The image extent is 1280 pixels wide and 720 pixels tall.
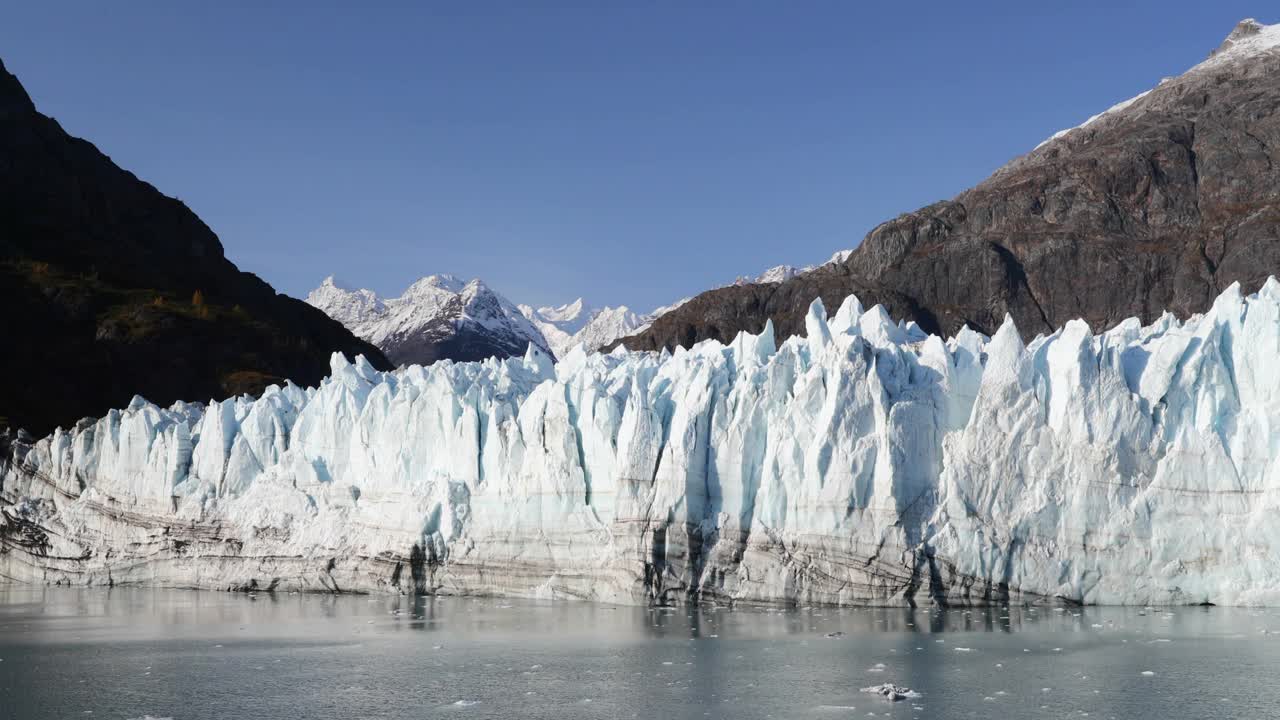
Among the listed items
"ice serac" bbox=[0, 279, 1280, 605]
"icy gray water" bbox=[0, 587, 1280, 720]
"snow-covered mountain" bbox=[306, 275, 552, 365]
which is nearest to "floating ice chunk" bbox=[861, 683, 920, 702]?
"icy gray water" bbox=[0, 587, 1280, 720]

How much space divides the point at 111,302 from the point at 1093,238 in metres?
67.9

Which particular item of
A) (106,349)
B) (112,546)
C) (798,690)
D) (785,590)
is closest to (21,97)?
(106,349)

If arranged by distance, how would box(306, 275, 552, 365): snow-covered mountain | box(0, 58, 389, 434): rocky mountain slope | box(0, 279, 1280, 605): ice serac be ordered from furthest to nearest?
box(306, 275, 552, 365): snow-covered mountain → box(0, 58, 389, 434): rocky mountain slope → box(0, 279, 1280, 605): ice serac

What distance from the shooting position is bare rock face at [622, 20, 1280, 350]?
83.0m

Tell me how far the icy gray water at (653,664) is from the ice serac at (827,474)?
91cm

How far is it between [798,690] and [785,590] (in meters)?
7.59

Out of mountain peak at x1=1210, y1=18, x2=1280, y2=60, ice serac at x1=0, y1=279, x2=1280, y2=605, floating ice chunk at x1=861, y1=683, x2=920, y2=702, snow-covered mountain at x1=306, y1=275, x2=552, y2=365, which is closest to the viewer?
floating ice chunk at x1=861, y1=683, x2=920, y2=702

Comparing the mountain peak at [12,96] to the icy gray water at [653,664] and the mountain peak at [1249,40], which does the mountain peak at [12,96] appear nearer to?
the icy gray water at [653,664]

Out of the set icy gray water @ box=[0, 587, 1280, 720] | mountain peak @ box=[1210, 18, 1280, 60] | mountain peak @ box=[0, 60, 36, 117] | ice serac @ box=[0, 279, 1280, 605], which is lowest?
icy gray water @ box=[0, 587, 1280, 720]

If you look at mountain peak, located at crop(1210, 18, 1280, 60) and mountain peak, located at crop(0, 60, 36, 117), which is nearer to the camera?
mountain peak, located at crop(0, 60, 36, 117)

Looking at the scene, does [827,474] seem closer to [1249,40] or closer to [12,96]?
[12,96]

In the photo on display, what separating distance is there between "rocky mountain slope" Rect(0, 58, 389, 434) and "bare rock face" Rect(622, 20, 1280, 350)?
31.2 meters

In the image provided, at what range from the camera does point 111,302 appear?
76.8 meters

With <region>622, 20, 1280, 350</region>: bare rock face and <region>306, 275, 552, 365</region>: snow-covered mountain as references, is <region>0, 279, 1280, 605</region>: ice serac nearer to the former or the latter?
<region>622, 20, 1280, 350</region>: bare rock face
